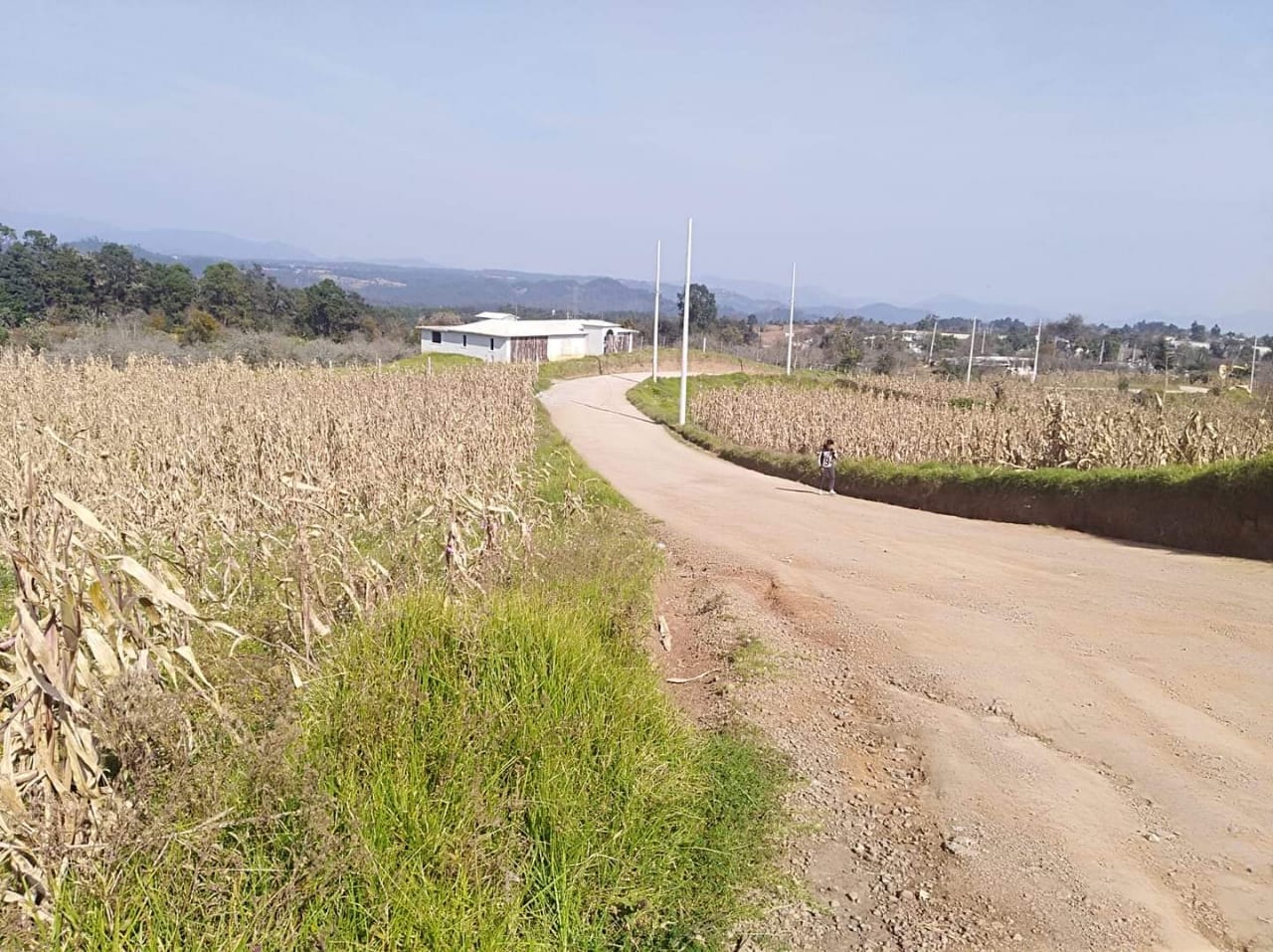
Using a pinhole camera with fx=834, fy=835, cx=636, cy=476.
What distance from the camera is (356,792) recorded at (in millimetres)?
3768

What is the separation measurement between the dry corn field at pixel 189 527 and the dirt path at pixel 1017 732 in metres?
2.95

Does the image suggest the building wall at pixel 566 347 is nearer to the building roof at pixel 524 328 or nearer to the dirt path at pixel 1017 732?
the building roof at pixel 524 328

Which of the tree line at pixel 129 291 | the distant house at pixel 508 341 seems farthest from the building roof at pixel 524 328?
the tree line at pixel 129 291

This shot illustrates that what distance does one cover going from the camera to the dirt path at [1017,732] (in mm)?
4230

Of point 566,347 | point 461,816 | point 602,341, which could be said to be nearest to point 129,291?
point 566,347

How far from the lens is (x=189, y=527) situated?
7496mm

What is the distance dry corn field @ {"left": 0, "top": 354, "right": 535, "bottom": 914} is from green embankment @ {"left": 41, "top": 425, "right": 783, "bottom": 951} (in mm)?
349

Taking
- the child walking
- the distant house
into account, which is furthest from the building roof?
the child walking

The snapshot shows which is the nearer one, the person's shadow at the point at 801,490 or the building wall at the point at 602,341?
the person's shadow at the point at 801,490

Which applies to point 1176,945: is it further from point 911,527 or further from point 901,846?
point 911,527

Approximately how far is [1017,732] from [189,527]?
7078mm

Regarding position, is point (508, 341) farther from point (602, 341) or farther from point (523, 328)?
point (602, 341)

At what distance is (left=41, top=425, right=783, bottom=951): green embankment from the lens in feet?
10.4

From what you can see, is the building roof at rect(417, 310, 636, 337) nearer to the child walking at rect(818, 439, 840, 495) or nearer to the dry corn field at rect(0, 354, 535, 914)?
the dry corn field at rect(0, 354, 535, 914)
